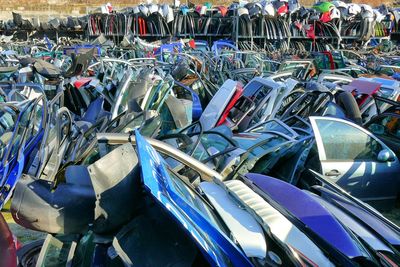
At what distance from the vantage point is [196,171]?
4.15 meters

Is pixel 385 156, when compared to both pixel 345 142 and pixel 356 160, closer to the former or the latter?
pixel 356 160

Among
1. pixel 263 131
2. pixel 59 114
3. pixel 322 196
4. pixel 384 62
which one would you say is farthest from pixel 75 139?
pixel 384 62

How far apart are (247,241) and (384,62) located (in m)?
13.3

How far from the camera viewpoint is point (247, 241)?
2869 millimetres

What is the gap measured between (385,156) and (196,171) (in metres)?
2.82

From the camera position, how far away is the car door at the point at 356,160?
5.52m

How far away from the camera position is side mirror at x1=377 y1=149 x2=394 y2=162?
18.5 feet

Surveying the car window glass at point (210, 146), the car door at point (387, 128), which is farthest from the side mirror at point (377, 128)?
the car window glass at point (210, 146)

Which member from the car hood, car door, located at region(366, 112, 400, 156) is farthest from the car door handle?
the car hood

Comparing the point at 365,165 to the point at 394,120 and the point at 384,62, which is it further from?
the point at 384,62

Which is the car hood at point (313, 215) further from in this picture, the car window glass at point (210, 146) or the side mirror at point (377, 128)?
the side mirror at point (377, 128)

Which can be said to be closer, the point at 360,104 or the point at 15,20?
the point at 360,104

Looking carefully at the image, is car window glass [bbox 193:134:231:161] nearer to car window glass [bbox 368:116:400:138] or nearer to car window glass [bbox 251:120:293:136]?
car window glass [bbox 251:120:293:136]

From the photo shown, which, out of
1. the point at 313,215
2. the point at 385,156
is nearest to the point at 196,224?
the point at 313,215
